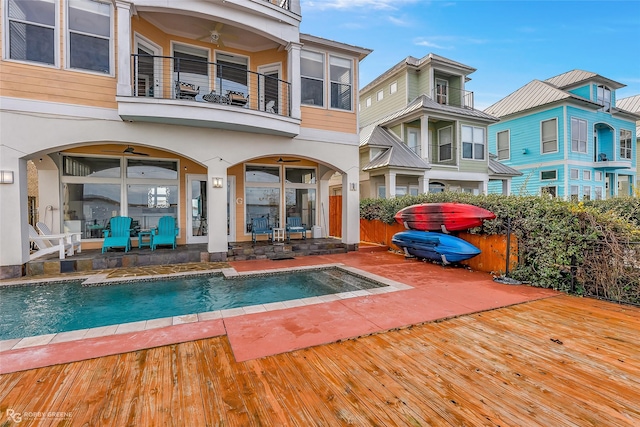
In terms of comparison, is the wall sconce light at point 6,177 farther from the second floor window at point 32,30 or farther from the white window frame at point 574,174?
the white window frame at point 574,174

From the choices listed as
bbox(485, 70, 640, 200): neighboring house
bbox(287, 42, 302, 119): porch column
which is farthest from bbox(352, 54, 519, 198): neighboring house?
bbox(287, 42, 302, 119): porch column

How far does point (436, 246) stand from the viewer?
7359 millimetres

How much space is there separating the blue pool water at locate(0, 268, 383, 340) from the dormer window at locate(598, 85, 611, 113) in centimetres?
2200

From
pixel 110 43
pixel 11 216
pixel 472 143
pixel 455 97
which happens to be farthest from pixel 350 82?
pixel 11 216

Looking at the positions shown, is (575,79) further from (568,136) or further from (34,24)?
(34,24)

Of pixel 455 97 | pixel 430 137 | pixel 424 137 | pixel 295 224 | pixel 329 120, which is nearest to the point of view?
pixel 329 120

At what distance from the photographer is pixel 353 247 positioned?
9.62 meters

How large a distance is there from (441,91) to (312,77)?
974cm

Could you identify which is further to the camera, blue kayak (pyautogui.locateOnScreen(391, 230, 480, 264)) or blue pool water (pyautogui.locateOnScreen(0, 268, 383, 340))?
blue kayak (pyautogui.locateOnScreen(391, 230, 480, 264))

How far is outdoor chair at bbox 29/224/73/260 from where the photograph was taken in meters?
6.80

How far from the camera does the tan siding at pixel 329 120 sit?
8.91m

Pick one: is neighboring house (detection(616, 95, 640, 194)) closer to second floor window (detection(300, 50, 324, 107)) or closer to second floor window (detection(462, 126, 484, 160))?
second floor window (detection(462, 126, 484, 160))

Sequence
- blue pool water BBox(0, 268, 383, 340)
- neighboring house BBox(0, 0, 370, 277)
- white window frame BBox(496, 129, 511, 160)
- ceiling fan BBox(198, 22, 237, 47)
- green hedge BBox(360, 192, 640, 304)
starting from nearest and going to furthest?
blue pool water BBox(0, 268, 383, 340) < green hedge BBox(360, 192, 640, 304) < neighboring house BBox(0, 0, 370, 277) < ceiling fan BBox(198, 22, 237, 47) < white window frame BBox(496, 129, 511, 160)

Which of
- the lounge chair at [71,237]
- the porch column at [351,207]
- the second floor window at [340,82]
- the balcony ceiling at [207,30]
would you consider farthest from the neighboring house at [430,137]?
the lounge chair at [71,237]
